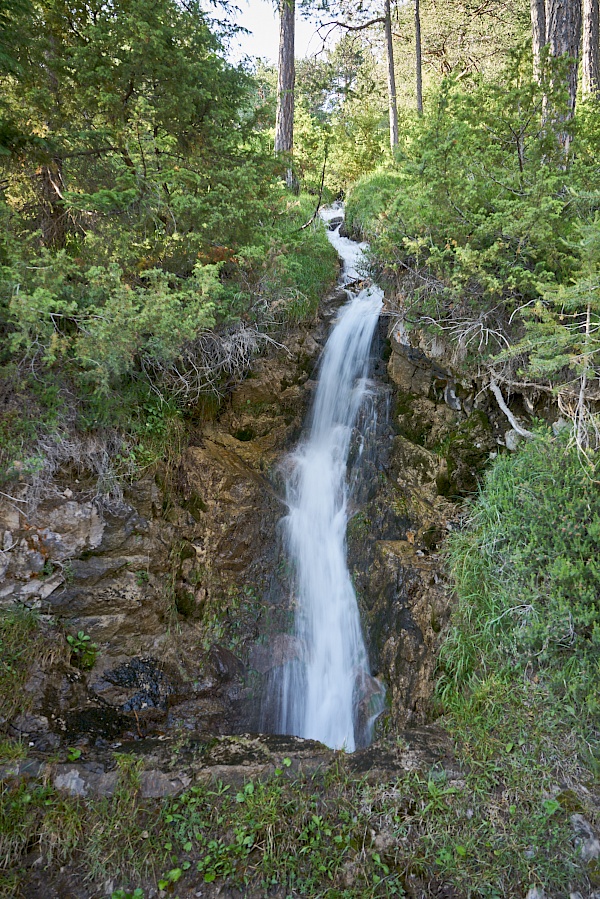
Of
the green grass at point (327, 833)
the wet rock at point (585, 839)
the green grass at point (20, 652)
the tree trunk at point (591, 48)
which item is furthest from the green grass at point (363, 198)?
the wet rock at point (585, 839)

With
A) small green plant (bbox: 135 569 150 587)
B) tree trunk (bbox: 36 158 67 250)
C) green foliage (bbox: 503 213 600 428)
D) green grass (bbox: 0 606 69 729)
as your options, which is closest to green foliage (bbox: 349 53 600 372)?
green foliage (bbox: 503 213 600 428)

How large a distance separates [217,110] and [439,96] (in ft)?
7.31

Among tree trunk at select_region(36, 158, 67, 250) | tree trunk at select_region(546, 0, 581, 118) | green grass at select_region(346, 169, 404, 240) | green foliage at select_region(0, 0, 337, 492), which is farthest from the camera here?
green grass at select_region(346, 169, 404, 240)

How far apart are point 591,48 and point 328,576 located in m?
9.57

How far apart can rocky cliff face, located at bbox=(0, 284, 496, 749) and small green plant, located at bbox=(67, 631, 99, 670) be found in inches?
1.1

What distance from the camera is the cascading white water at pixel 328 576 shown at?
500 centimetres

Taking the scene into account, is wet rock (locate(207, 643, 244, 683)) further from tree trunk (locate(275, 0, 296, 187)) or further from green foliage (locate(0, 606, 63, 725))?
tree trunk (locate(275, 0, 296, 187))

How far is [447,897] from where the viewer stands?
10.1 ft

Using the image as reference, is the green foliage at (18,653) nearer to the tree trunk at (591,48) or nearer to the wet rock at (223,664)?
the wet rock at (223,664)

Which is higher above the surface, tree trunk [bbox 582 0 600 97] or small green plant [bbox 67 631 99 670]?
tree trunk [bbox 582 0 600 97]

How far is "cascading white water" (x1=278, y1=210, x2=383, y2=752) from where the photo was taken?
5.00 meters

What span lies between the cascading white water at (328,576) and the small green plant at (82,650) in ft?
6.32

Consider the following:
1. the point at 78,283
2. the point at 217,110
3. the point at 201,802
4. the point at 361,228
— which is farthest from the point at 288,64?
the point at 201,802

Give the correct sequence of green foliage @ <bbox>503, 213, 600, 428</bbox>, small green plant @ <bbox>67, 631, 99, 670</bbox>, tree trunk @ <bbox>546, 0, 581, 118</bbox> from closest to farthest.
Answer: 1. green foliage @ <bbox>503, 213, 600, 428</bbox>
2. small green plant @ <bbox>67, 631, 99, 670</bbox>
3. tree trunk @ <bbox>546, 0, 581, 118</bbox>
